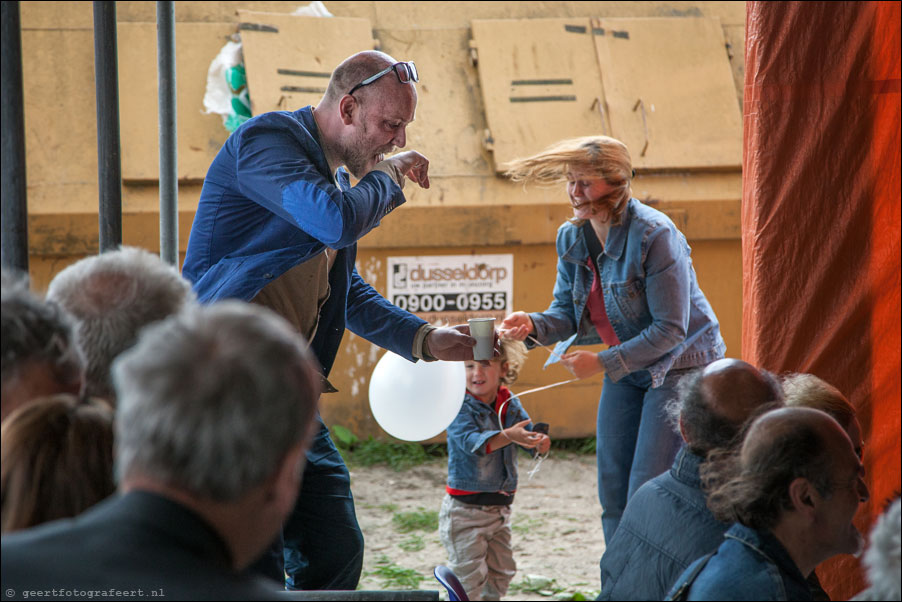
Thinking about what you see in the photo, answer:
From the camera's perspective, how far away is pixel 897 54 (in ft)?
7.98

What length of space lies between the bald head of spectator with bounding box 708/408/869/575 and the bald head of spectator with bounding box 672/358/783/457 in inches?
12.2

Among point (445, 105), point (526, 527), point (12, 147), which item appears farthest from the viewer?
point (445, 105)

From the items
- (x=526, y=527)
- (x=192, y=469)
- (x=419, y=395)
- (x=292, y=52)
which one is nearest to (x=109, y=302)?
(x=192, y=469)

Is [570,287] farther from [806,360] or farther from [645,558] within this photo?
[645,558]

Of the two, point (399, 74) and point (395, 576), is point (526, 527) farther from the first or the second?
point (399, 74)

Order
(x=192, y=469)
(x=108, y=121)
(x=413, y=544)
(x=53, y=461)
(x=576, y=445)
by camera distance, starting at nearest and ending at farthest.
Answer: (x=192, y=469) → (x=53, y=461) → (x=108, y=121) → (x=413, y=544) → (x=576, y=445)

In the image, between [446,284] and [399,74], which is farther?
[446,284]

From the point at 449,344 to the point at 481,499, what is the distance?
93 cm

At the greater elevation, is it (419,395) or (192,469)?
(192,469)

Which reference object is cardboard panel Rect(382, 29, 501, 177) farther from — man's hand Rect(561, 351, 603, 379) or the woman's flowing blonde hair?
man's hand Rect(561, 351, 603, 379)

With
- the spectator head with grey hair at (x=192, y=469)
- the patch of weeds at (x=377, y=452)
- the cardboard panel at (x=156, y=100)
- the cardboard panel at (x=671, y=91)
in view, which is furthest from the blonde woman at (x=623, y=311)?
the spectator head with grey hair at (x=192, y=469)

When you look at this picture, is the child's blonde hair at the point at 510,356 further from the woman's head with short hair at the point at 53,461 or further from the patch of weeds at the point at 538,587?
the woman's head with short hair at the point at 53,461

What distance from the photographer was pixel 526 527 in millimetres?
4664

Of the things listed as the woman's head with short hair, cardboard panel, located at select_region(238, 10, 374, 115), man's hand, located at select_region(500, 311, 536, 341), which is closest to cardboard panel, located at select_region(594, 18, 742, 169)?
cardboard panel, located at select_region(238, 10, 374, 115)
